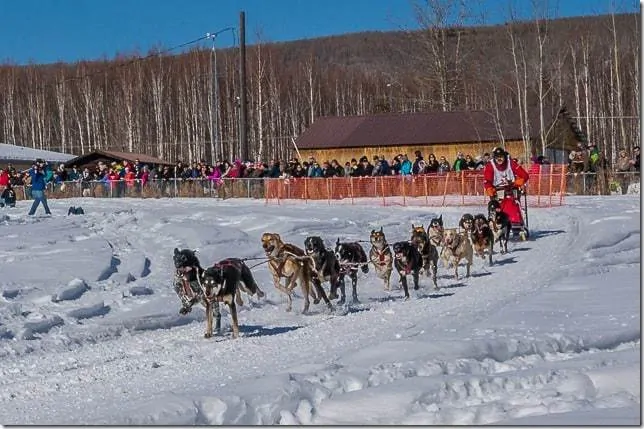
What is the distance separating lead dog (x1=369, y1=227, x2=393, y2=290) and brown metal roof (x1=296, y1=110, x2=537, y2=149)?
2994cm

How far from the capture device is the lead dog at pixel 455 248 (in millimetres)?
14766

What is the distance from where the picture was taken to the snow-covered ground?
6.68 meters

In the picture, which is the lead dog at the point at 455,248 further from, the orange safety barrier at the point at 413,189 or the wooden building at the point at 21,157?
the wooden building at the point at 21,157

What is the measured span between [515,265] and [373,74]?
76.3 metres

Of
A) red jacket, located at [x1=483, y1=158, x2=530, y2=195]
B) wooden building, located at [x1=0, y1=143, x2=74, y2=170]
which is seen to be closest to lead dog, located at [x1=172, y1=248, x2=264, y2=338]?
red jacket, located at [x1=483, y1=158, x2=530, y2=195]

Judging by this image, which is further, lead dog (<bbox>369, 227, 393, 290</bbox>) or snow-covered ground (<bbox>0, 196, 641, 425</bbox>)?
lead dog (<bbox>369, 227, 393, 290</bbox>)

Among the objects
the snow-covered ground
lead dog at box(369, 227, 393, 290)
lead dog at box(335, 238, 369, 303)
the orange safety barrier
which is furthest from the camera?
the orange safety barrier

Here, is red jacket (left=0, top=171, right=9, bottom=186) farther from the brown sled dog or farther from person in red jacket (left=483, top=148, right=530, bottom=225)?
the brown sled dog

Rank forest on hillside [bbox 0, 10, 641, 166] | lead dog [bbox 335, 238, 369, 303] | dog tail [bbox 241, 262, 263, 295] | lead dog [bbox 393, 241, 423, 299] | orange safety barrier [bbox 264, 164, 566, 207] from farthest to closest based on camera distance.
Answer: forest on hillside [bbox 0, 10, 641, 166] → orange safety barrier [bbox 264, 164, 566, 207] → lead dog [bbox 393, 241, 423, 299] → lead dog [bbox 335, 238, 369, 303] → dog tail [bbox 241, 262, 263, 295]

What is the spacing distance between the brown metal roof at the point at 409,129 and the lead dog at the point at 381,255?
29937 millimetres

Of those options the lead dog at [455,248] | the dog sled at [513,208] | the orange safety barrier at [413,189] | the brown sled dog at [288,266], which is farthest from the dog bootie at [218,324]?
the orange safety barrier at [413,189]

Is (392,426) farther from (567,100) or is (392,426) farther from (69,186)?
(567,100)

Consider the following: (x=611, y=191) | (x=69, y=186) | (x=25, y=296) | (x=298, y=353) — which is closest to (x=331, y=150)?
(x=69, y=186)

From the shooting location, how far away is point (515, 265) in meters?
15.8
